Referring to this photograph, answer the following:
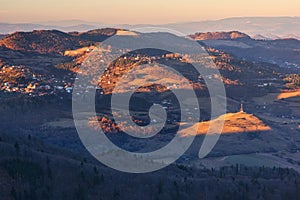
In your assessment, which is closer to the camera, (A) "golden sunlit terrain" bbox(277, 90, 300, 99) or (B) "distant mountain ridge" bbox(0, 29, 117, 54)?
(A) "golden sunlit terrain" bbox(277, 90, 300, 99)

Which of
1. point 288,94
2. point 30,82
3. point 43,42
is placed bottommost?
point 288,94

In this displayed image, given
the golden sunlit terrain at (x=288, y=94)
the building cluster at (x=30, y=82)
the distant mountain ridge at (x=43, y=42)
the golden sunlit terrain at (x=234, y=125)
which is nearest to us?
the golden sunlit terrain at (x=234, y=125)

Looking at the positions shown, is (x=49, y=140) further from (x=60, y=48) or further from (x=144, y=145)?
(x=60, y=48)

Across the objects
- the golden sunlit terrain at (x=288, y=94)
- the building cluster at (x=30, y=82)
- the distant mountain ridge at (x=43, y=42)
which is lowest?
the golden sunlit terrain at (x=288, y=94)

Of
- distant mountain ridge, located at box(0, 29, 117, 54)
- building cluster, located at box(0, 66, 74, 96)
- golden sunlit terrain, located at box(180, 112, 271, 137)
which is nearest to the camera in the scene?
golden sunlit terrain, located at box(180, 112, 271, 137)

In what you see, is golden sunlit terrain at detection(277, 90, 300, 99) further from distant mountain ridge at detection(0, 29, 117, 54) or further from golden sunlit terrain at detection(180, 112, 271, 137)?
distant mountain ridge at detection(0, 29, 117, 54)

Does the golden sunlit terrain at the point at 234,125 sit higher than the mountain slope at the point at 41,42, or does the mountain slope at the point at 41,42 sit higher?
the mountain slope at the point at 41,42

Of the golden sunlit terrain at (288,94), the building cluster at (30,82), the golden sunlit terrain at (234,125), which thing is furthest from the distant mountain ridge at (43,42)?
the golden sunlit terrain at (234,125)

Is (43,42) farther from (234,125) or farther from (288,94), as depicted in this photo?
(234,125)

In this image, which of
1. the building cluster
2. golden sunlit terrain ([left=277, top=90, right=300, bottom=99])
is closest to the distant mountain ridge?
the building cluster

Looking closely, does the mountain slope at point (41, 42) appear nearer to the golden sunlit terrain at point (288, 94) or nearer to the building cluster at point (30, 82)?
the building cluster at point (30, 82)

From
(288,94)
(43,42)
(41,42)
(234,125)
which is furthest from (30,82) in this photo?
(43,42)

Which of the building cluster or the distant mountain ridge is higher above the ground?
the distant mountain ridge
